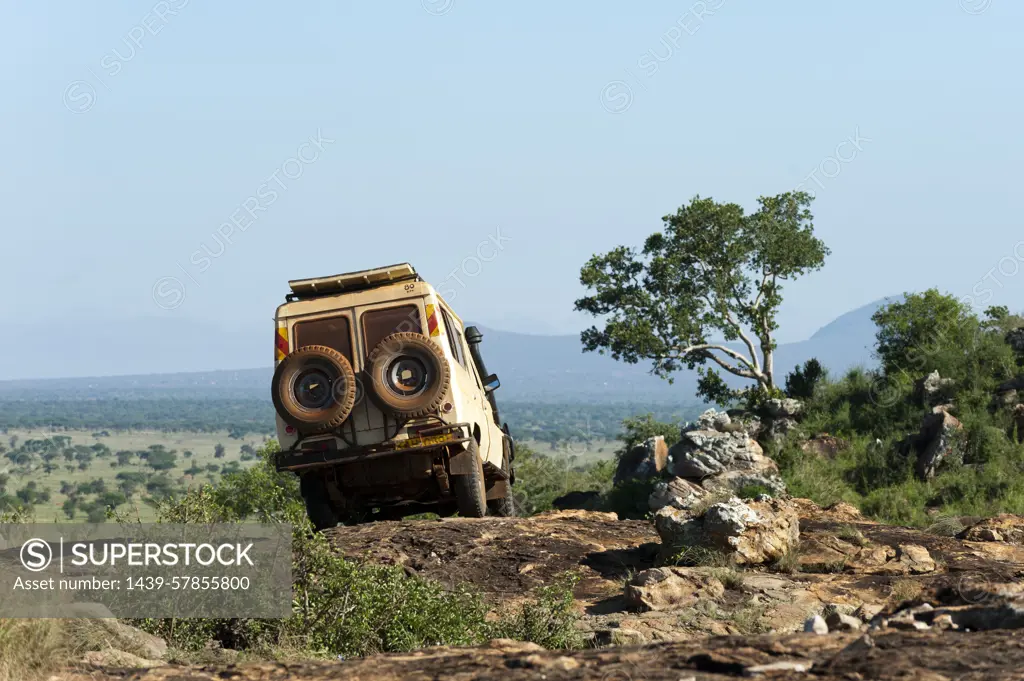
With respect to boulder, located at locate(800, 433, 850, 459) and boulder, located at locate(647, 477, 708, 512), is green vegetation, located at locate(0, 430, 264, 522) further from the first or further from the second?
boulder, located at locate(647, 477, 708, 512)

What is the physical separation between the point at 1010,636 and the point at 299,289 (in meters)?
9.61

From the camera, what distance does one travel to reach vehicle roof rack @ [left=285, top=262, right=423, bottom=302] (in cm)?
1364

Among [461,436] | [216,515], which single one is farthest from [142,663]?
[461,436]

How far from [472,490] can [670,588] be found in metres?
4.73

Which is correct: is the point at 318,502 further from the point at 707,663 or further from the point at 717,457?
the point at 707,663

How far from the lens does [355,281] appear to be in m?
13.7

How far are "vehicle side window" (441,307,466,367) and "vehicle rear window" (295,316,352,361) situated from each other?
1.12 m

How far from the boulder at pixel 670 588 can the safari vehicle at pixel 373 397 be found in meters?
4.06

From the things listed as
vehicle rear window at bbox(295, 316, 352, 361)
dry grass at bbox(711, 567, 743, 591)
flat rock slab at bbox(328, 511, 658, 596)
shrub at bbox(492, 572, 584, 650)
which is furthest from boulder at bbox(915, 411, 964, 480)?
shrub at bbox(492, 572, 584, 650)

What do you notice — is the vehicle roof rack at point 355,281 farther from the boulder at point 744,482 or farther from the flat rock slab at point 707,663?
the flat rock slab at point 707,663

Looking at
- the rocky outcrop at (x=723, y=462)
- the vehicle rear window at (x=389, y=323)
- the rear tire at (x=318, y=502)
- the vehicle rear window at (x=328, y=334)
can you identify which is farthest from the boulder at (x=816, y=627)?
the rocky outcrop at (x=723, y=462)

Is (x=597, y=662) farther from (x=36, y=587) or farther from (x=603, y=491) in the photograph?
(x=603, y=491)

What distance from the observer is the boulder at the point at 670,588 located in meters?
9.04

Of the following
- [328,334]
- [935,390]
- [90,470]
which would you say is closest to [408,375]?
[328,334]
